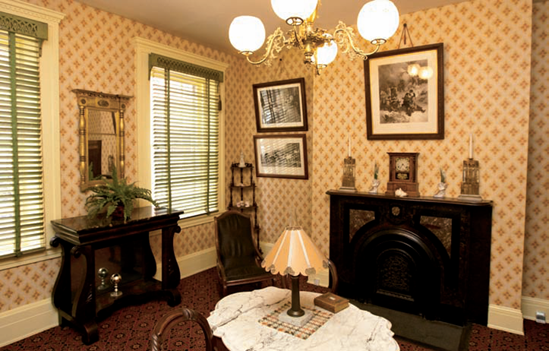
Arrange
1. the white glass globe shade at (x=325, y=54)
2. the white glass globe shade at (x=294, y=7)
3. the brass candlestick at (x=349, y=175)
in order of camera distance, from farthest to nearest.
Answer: the brass candlestick at (x=349, y=175)
the white glass globe shade at (x=325, y=54)
the white glass globe shade at (x=294, y=7)

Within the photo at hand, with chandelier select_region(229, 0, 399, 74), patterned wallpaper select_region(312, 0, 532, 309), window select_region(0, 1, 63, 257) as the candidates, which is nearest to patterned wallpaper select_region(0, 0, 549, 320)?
patterned wallpaper select_region(312, 0, 532, 309)

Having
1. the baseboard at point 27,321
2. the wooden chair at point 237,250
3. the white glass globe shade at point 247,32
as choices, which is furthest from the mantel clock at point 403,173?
the baseboard at point 27,321

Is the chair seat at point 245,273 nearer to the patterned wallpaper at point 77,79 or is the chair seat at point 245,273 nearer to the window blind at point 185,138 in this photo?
the window blind at point 185,138

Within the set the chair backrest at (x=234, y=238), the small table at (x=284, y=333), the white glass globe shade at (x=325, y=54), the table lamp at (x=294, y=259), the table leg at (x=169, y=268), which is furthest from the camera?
the chair backrest at (x=234, y=238)

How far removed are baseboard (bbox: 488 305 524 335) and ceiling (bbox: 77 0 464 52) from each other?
3087 mm

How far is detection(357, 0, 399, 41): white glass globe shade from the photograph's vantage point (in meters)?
1.92

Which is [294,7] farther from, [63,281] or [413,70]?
[63,281]

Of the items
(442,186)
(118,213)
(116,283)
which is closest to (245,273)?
(116,283)

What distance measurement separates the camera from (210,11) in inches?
151

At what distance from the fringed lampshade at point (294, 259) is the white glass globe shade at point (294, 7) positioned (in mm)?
1170

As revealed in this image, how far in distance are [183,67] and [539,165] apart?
4.24 metres

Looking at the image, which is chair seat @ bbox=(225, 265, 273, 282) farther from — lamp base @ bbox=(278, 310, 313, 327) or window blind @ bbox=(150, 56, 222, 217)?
lamp base @ bbox=(278, 310, 313, 327)

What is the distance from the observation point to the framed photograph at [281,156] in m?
5.11

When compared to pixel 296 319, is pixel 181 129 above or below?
above
